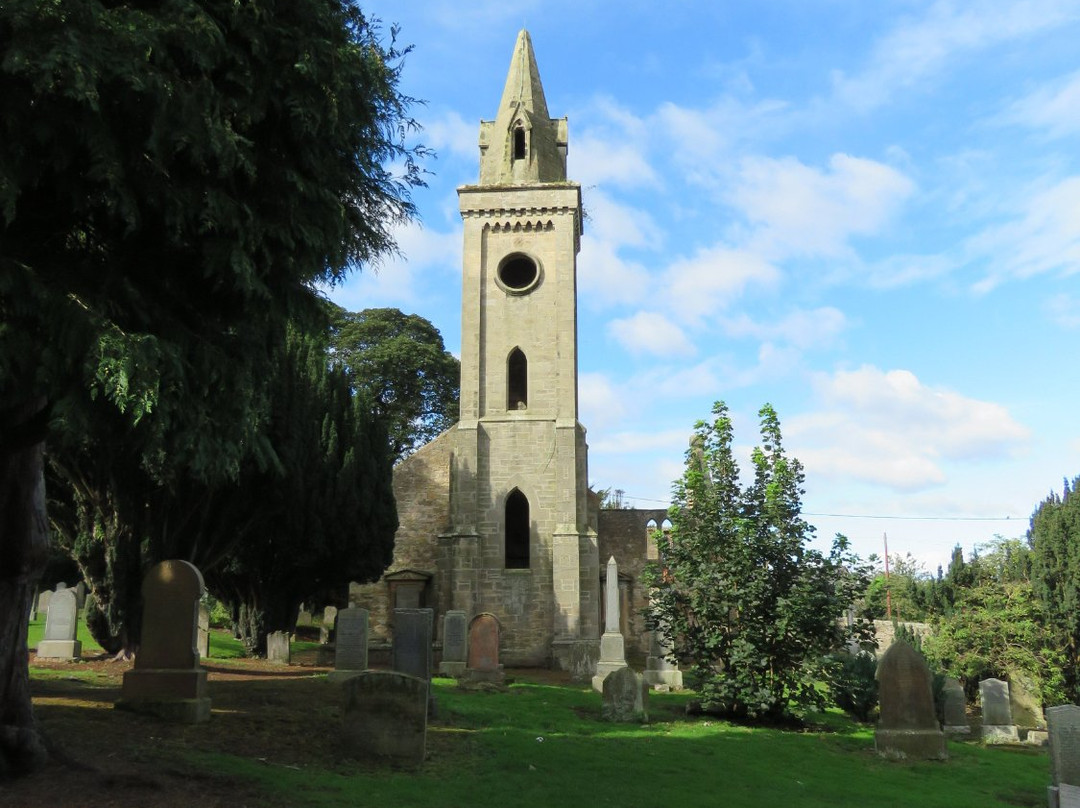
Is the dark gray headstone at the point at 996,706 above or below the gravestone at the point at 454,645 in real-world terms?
below

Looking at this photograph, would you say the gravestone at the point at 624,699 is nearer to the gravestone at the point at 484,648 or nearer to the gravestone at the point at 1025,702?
the gravestone at the point at 484,648

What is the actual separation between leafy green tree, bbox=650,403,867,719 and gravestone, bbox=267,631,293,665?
8552 mm

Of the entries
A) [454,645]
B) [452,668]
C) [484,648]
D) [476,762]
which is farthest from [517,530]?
[476,762]

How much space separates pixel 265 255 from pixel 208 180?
68 centimetres

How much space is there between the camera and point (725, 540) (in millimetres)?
15383

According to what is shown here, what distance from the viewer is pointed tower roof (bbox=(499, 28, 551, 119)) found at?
96.7 ft

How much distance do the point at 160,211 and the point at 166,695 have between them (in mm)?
5930

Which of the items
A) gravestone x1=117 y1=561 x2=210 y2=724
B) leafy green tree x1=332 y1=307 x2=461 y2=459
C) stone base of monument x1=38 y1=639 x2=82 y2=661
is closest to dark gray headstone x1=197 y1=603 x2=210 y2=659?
stone base of monument x1=38 y1=639 x2=82 y2=661

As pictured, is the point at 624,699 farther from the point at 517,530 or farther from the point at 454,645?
the point at 517,530

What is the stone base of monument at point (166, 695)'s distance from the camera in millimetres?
9805

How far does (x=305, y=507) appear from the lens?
19.7 metres

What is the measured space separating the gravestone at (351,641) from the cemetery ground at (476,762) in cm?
48

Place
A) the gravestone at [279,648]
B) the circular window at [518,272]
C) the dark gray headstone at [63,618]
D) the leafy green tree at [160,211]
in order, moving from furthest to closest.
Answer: the circular window at [518,272] → the gravestone at [279,648] → the dark gray headstone at [63,618] → the leafy green tree at [160,211]

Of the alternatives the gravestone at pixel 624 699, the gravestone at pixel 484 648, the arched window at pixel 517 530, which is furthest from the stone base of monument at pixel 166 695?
the arched window at pixel 517 530
